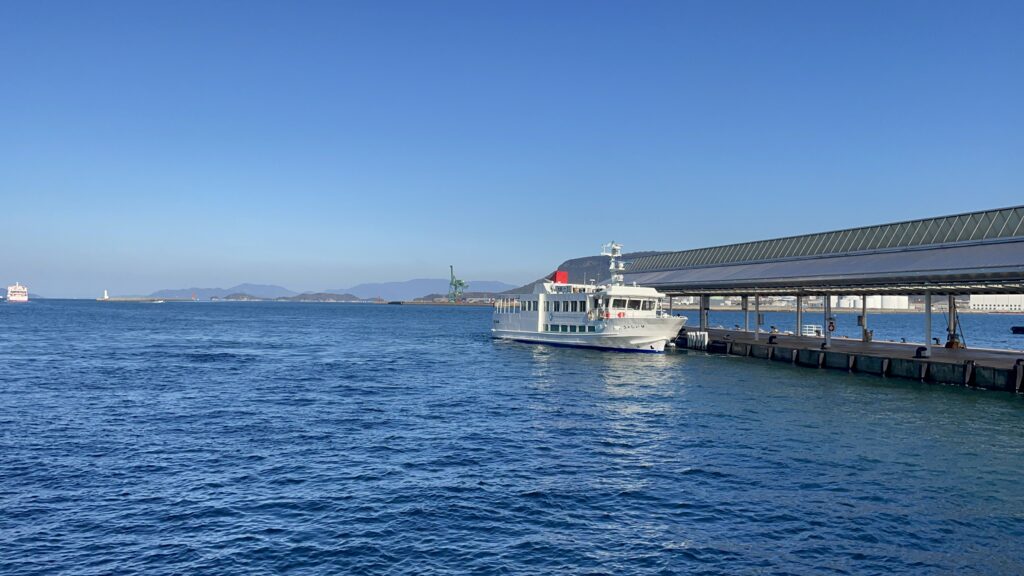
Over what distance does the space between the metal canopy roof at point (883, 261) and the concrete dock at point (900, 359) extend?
523 centimetres

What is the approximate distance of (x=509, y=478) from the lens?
2255cm

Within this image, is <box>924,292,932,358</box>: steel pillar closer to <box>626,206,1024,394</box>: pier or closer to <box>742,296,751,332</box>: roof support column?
<box>626,206,1024,394</box>: pier

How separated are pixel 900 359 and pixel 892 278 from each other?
615cm

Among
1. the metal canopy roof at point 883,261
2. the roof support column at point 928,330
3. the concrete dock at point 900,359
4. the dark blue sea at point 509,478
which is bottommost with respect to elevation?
the dark blue sea at point 509,478

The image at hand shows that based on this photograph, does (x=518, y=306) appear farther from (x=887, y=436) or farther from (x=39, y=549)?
(x=39, y=549)

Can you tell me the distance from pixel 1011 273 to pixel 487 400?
110 ft

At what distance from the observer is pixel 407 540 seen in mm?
16859

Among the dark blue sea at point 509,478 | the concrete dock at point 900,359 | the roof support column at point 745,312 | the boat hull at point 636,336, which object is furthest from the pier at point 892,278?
the roof support column at point 745,312

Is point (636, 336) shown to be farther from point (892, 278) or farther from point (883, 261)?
point (892, 278)

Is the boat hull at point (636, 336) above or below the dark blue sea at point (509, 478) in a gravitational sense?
above

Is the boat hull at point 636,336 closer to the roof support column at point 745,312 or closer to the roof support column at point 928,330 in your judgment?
the roof support column at point 745,312

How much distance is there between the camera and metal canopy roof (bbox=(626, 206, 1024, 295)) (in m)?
44.5

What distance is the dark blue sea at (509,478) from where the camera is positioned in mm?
15977

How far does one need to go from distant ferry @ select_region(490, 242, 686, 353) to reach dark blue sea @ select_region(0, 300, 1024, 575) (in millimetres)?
21777
